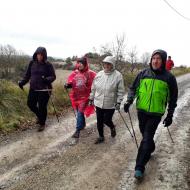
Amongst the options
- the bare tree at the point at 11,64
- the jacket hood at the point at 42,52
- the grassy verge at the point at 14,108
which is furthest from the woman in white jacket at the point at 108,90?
the bare tree at the point at 11,64

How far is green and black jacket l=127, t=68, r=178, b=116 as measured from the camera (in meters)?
5.10

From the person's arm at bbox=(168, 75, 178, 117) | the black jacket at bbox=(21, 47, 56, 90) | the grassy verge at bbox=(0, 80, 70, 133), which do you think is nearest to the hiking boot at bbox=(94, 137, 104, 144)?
the black jacket at bbox=(21, 47, 56, 90)

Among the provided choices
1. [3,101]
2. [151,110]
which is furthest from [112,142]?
[3,101]

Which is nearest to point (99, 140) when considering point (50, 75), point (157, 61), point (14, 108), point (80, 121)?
point (80, 121)

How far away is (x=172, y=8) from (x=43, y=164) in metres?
16.0

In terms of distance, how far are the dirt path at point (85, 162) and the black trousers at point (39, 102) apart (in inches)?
15.1

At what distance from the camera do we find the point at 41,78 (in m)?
7.39

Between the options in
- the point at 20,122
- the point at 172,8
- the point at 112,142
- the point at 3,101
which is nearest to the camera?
the point at 112,142

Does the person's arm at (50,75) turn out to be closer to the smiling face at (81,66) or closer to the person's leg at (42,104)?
the person's leg at (42,104)

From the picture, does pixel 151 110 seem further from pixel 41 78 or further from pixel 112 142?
pixel 41 78

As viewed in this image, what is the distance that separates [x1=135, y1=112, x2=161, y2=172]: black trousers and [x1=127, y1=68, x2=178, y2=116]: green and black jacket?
0.43 ft

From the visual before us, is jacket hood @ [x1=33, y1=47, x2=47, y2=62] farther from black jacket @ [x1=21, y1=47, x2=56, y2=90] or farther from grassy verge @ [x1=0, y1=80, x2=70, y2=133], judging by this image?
grassy verge @ [x1=0, y1=80, x2=70, y2=133]

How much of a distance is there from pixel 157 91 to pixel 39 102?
3.52 metres

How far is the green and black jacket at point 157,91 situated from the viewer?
5102 millimetres
